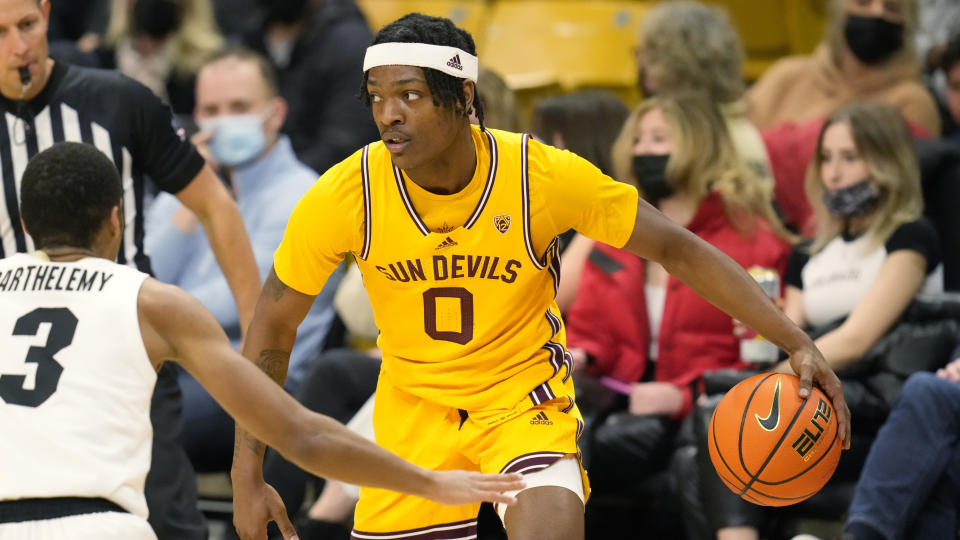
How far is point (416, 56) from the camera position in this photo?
370cm

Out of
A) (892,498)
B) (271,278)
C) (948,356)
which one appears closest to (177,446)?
(271,278)

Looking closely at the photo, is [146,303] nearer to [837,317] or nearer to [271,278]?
[271,278]

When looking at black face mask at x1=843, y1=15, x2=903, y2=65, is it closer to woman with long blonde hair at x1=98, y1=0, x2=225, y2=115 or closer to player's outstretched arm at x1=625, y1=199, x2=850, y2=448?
player's outstretched arm at x1=625, y1=199, x2=850, y2=448

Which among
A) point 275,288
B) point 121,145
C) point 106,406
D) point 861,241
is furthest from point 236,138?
point 106,406

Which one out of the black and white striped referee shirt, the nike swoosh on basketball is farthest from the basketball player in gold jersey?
the black and white striped referee shirt

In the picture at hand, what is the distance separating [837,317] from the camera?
5383mm

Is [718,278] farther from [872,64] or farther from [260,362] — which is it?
[872,64]

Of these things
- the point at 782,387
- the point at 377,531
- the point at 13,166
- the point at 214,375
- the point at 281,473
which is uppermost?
the point at 13,166

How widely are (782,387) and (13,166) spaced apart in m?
2.69

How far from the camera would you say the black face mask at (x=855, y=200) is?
17.7 feet

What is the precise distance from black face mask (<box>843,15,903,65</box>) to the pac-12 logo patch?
345 centimetres

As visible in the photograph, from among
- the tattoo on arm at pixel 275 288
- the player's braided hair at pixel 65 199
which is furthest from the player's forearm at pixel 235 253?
the player's braided hair at pixel 65 199

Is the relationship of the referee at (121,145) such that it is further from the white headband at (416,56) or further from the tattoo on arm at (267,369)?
the white headband at (416,56)

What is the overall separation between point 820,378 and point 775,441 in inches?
9.1
